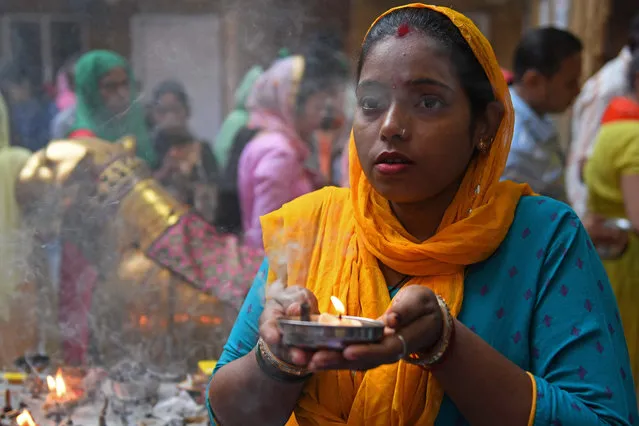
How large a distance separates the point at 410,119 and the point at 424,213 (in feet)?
0.71

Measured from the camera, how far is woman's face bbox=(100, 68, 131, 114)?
323 centimetres

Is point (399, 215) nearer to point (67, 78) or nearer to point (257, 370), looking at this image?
point (257, 370)

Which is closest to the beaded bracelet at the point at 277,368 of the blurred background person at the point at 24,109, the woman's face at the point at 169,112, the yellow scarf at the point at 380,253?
the yellow scarf at the point at 380,253

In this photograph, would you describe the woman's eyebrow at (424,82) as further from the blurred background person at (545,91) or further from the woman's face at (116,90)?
the blurred background person at (545,91)

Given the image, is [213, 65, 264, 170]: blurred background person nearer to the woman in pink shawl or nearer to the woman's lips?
the woman in pink shawl

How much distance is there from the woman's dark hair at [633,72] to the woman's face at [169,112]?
2.03 metres

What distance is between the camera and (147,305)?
294cm

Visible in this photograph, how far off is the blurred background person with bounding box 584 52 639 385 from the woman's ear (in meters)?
2.11

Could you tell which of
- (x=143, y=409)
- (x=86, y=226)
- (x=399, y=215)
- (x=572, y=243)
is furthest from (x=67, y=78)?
(x=572, y=243)

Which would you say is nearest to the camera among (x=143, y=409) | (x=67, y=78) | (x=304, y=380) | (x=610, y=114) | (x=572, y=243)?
(x=304, y=380)

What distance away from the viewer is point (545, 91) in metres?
3.78

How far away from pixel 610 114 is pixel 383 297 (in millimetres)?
2611

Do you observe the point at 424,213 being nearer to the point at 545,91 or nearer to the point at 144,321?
the point at 144,321

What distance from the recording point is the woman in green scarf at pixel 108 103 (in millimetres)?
3182
